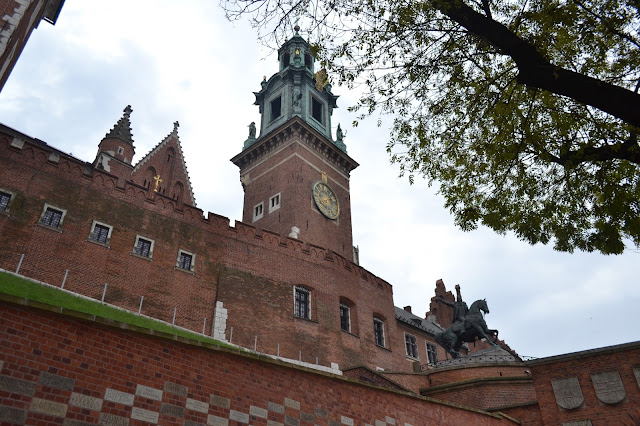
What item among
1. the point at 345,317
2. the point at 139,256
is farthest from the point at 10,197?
the point at 345,317

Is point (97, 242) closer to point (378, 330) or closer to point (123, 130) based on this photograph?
point (123, 130)

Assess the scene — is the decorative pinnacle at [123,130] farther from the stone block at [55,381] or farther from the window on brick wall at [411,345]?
the stone block at [55,381]

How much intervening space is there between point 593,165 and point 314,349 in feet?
63.3

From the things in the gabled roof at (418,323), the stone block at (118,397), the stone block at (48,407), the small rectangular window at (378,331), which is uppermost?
the gabled roof at (418,323)

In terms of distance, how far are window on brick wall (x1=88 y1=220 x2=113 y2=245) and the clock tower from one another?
12882 mm

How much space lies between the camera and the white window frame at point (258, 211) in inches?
1467

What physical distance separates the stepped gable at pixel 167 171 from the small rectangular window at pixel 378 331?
14.8 m

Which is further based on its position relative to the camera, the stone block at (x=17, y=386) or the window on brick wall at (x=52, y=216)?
the window on brick wall at (x=52, y=216)

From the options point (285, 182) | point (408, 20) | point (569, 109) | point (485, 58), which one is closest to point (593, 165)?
point (569, 109)

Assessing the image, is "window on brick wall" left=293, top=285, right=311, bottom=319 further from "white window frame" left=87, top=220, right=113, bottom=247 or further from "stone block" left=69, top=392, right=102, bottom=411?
"stone block" left=69, top=392, right=102, bottom=411

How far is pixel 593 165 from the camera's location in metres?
8.67

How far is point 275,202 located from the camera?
120 ft

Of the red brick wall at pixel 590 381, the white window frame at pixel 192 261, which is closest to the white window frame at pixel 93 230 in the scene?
the white window frame at pixel 192 261

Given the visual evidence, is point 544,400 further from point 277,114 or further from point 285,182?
point 277,114
